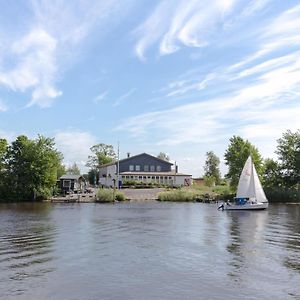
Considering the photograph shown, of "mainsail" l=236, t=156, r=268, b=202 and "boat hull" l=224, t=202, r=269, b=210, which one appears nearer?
"boat hull" l=224, t=202, r=269, b=210

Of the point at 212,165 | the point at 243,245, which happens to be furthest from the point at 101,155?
the point at 243,245

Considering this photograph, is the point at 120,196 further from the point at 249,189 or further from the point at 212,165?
the point at 212,165

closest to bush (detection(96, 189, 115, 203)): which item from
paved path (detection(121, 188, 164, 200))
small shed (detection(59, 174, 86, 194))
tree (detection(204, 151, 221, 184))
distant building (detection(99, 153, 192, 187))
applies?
paved path (detection(121, 188, 164, 200))

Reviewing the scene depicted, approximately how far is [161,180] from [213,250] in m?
82.8

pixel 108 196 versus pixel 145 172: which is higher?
pixel 145 172

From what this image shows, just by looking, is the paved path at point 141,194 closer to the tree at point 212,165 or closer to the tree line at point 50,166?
the tree line at point 50,166

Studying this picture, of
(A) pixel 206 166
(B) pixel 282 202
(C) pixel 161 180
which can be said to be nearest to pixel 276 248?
(B) pixel 282 202

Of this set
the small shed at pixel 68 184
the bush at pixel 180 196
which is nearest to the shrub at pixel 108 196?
the bush at pixel 180 196

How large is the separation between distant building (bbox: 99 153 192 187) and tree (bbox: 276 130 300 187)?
24.7 m

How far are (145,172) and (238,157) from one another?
28.5m

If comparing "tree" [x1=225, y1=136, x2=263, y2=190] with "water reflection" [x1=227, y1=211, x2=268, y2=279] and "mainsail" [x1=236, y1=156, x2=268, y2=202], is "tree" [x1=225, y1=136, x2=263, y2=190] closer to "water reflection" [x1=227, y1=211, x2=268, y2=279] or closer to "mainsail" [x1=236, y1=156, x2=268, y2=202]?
"mainsail" [x1=236, y1=156, x2=268, y2=202]

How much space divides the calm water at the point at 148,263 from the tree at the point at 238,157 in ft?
176

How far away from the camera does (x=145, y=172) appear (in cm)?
11300

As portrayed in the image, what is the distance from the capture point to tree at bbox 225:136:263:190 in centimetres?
9275
